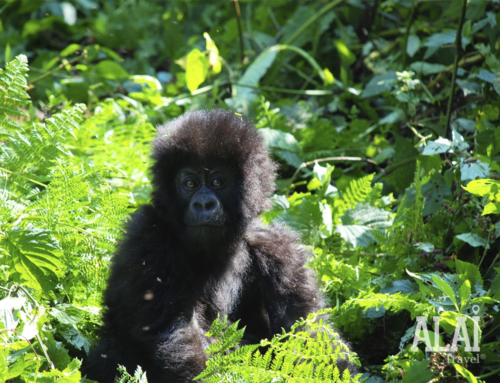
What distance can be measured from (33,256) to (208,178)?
1.03 m

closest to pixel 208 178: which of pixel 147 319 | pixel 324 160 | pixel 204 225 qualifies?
pixel 204 225

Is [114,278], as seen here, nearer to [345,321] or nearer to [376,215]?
[345,321]

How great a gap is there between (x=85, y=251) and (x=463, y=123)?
302cm

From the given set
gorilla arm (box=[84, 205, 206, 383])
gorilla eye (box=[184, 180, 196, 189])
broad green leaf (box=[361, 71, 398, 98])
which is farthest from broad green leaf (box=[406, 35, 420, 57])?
gorilla arm (box=[84, 205, 206, 383])

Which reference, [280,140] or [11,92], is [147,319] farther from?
[280,140]

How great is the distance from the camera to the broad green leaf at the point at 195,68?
498 cm

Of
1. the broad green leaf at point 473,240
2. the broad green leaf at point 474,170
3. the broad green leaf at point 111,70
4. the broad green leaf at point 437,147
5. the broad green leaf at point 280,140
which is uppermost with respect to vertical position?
the broad green leaf at point 111,70

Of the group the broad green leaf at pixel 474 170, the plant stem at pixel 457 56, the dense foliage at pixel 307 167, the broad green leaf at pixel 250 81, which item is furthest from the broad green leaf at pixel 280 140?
the broad green leaf at pixel 474 170

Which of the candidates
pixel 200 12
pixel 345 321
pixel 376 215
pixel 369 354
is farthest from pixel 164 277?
pixel 200 12

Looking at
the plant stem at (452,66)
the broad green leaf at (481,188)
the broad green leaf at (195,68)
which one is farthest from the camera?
the plant stem at (452,66)

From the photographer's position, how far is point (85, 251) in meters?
3.23

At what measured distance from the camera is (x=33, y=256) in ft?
8.89

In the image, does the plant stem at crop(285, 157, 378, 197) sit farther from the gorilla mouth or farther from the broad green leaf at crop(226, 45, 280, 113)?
the gorilla mouth

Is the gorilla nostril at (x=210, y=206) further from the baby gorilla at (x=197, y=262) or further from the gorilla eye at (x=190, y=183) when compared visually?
the gorilla eye at (x=190, y=183)
